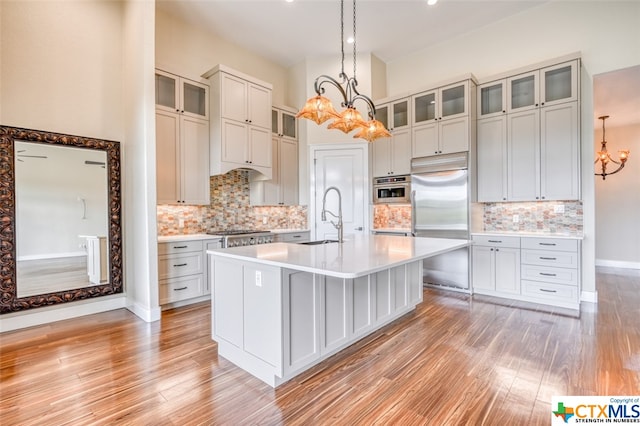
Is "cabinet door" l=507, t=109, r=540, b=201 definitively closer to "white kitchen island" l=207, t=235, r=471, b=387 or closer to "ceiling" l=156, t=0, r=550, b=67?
"ceiling" l=156, t=0, r=550, b=67

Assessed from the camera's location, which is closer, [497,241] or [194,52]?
[497,241]

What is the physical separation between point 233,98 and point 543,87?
419 centimetres

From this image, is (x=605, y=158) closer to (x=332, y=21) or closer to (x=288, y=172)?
(x=332, y=21)

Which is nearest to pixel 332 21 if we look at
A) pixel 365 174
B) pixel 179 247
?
pixel 365 174

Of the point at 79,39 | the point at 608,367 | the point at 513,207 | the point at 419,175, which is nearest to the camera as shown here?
the point at 608,367

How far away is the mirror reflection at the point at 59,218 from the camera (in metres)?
3.22

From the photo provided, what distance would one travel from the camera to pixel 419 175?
486cm

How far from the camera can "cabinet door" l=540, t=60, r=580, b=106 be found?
150 inches

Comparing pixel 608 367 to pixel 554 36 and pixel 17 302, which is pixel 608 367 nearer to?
pixel 554 36

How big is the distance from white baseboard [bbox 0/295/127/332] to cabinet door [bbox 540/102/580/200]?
567cm

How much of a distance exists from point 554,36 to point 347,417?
527cm

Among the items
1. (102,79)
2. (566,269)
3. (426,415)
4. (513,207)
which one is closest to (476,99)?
(513,207)

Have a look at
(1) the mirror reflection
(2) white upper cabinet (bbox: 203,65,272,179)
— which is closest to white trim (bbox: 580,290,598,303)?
(2) white upper cabinet (bbox: 203,65,272,179)

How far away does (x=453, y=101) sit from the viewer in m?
4.59
